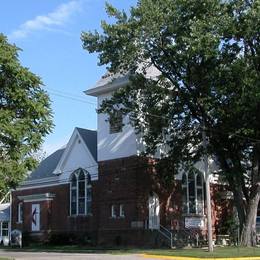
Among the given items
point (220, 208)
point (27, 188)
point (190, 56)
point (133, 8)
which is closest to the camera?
point (190, 56)

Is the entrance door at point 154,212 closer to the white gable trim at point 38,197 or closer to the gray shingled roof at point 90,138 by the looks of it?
the gray shingled roof at point 90,138

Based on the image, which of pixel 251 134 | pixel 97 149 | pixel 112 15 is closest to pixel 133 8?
pixel 112 15

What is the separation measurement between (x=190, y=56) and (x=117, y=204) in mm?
15561

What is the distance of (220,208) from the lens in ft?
165

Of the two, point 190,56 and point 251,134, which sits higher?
point 190,56

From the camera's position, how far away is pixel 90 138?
49.6 m

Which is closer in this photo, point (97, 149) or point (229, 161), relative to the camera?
point (229, 161)

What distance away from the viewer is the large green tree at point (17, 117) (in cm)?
2455

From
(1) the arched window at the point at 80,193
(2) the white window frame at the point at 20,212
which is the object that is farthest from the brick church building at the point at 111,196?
(2) the white window frame at the point at 20,212

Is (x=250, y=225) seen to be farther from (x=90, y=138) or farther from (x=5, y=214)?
(x=5, y=214)

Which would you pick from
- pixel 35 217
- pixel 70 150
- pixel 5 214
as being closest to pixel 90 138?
pixel 70 150

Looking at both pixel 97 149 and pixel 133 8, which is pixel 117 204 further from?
pixel 133 8

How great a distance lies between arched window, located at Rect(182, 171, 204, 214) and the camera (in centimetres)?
4644

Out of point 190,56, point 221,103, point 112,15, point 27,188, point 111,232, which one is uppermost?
point 112,15
